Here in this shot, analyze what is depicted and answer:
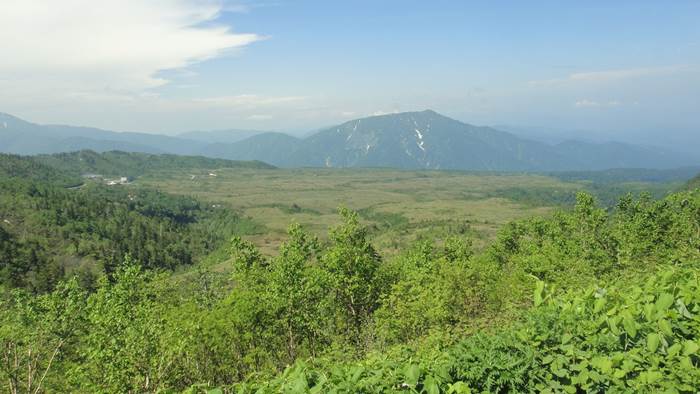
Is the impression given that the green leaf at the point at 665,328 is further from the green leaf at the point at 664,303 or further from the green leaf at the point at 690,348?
the green leaf at the point at 664,303

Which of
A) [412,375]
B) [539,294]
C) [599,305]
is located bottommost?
[412,375]

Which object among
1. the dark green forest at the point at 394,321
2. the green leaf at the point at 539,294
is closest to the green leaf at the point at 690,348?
the dark green forest at the point at 394,321

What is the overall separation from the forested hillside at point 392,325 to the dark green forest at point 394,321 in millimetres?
35

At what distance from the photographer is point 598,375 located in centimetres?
457

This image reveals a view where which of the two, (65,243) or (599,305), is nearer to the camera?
(599,305)

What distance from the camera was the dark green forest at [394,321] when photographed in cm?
482

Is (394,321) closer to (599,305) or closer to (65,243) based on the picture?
(599,305)

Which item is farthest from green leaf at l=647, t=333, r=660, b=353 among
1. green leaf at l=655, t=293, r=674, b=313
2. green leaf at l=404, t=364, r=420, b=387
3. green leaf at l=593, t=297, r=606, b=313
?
green leaf at l=404, t=364, r=420, b=387

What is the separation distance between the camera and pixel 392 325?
3266 centimetres

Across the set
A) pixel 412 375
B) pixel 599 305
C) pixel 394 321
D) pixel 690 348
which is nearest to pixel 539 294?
pixel 599 305

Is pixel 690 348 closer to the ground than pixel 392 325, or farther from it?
farther from it

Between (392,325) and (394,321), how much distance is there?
3.79ft

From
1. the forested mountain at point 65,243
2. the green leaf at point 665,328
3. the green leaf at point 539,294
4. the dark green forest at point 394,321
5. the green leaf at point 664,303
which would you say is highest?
the green leaf at point 664,303

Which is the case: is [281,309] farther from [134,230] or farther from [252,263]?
[134,230]
